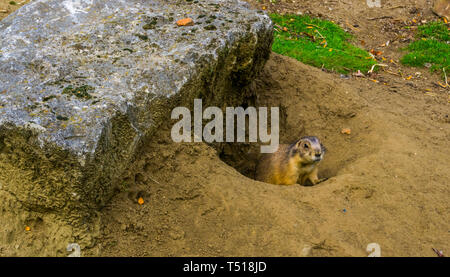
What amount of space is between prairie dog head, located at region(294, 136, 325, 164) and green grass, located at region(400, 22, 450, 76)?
5081 millimetres

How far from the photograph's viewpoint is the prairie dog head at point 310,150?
6.09 m

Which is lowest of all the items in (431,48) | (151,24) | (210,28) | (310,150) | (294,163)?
(431,48)

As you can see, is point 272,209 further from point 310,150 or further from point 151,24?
point 151,24

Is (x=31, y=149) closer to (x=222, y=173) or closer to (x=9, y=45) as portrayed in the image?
(x=9, y=45)

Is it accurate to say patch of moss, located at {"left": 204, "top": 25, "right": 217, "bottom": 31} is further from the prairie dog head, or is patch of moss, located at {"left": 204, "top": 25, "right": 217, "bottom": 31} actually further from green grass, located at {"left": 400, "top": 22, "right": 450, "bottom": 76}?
green grass, located at {"left": 400, "top": 22, "right": 450, "bottom": 76}

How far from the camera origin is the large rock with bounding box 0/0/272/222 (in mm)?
3961

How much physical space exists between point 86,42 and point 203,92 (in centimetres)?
137

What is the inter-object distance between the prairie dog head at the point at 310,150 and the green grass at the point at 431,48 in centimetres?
508

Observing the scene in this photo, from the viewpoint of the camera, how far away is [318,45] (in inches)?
407

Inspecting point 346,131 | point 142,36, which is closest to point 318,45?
point 346,131

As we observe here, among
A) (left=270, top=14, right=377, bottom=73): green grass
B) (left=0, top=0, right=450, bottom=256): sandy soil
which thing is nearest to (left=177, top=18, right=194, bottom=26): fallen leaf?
(left=0, top=0, right=450, bottom=256): sandy soil

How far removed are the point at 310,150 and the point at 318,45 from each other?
A: 487 cm

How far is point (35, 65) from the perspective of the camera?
15.0 feet

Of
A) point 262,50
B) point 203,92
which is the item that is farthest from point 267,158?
point 203,92
